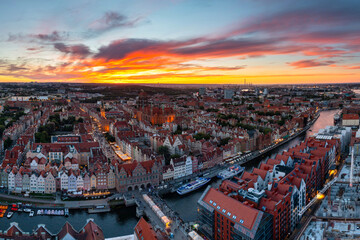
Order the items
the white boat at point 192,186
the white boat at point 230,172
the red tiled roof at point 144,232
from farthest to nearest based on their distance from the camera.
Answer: the white boat at point 230,172
the white boat at point 192,186
the red tiled roof at point 144,232

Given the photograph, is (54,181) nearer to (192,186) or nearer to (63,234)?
(63,234)

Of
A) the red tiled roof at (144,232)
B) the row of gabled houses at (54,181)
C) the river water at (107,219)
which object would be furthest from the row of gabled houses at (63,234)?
the row of gabled houses at (54,181)

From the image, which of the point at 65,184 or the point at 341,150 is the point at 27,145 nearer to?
the point at 65,184

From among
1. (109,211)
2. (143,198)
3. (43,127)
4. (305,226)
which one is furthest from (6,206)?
(43,127)

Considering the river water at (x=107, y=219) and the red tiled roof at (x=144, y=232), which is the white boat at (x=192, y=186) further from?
the red tiled roof at (x=144, y=232)

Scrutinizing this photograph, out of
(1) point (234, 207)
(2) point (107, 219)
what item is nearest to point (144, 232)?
(1) point (234, 207)
